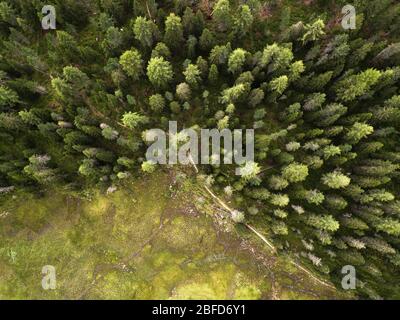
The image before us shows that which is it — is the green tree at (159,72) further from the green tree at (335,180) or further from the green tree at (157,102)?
the green tree at (335,180)

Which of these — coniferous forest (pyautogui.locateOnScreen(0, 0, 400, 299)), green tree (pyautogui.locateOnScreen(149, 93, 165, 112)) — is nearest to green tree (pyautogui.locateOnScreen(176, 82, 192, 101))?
coniferous forest (pyautogui.locateOnScreen(0, 0, 400, 299))

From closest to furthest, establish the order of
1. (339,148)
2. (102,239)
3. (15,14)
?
(339,148), (102,239), (15,14)

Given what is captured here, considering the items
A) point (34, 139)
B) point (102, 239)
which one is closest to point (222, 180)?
point (102, 239)

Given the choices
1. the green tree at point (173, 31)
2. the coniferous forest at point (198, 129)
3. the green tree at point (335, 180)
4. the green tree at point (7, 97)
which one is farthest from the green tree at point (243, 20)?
the green tree at point (7, 97)

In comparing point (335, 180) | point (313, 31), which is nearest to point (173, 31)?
point (313, 31)

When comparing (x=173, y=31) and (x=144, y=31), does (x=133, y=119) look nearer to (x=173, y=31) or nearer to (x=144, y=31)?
(x=144, y=31)

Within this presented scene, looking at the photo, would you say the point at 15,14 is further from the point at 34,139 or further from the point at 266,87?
the point at 266,87

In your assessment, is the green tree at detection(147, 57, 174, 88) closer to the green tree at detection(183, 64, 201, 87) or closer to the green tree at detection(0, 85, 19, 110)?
the green tree at detection(183, 64, 201, 87)
